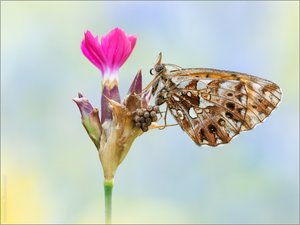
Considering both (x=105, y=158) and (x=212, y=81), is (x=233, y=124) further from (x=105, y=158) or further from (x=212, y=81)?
(x=105, y=158)

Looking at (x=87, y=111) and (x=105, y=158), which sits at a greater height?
(x=87, y=111)

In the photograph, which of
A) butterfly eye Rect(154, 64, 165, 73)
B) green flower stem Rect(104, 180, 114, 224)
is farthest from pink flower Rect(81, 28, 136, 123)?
green flower stem Rect(104, 180, 114, 224)

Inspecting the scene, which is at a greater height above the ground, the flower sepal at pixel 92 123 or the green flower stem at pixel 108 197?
the flower sepal at pixel 92 123

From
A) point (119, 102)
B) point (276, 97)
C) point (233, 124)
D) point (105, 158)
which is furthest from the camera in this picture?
point (276, 97)

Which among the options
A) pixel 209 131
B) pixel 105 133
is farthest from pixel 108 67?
pixel 209 131

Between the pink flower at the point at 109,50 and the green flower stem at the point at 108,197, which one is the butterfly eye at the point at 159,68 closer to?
the pink flower at the point at 109,50

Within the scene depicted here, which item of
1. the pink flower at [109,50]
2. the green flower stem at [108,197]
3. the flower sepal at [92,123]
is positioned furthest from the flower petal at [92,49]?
the green flower stem at [108,197]

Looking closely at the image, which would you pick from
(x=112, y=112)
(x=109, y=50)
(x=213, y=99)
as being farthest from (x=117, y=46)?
(x=213, y=99)

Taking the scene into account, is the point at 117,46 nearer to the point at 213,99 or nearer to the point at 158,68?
the point at 158,68

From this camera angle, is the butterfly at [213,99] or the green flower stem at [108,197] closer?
the green flower stem at [108,197]
